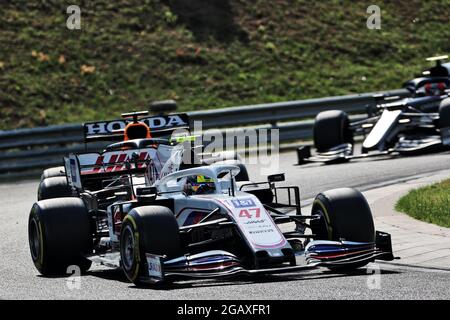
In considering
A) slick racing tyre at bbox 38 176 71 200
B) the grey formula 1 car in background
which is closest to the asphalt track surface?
slick racing tyre at bbox 38 176 71 200

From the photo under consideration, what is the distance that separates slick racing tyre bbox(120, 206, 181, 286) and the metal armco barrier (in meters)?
10.6

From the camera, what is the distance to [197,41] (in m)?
26.8

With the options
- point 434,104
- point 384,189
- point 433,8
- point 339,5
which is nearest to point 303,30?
point 339,5

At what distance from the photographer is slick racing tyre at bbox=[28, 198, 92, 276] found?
35.9 feet

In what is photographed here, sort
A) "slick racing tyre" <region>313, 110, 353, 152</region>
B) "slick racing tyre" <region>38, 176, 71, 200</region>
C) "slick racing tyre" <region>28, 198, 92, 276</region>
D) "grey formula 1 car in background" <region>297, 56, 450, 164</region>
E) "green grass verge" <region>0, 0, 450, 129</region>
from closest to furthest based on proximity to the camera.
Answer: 1. "slick racing tyre" <region>28, 198, 92, 276</region>
2. "slick racing tyre" <region>38, 176, 71, 200</region>
3. "grey formula 1 car in background" <region>297, 56, 450, 164</region>
4. "slick racing tyre" <region>313, 110, 353, 152</region>
5. "green grass verge" <region>0, 0, 450, 129</region>

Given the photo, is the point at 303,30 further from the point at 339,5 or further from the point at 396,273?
the point at 396,273

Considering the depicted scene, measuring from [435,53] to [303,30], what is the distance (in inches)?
137

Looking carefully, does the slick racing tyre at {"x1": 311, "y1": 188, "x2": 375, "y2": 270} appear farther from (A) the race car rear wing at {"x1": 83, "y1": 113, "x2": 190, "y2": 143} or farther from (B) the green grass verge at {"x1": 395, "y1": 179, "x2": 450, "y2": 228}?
(A) the race car rear wing at {"x1": 83, "y1": 113, "x2": 190, "y2": 143}

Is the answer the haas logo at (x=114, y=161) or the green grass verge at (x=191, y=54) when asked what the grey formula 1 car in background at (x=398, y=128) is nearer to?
the green grass verge at (x=191, y=54)

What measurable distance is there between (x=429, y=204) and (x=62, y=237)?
4.50 m

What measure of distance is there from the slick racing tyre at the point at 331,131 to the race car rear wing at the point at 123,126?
6.16 metres

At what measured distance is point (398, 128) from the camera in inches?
755

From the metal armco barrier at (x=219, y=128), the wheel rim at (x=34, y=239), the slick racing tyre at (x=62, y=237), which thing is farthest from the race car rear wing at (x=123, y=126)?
the metal armco barrier at (x=219, y=128)

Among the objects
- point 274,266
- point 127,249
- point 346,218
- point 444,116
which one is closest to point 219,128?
point 444,116
